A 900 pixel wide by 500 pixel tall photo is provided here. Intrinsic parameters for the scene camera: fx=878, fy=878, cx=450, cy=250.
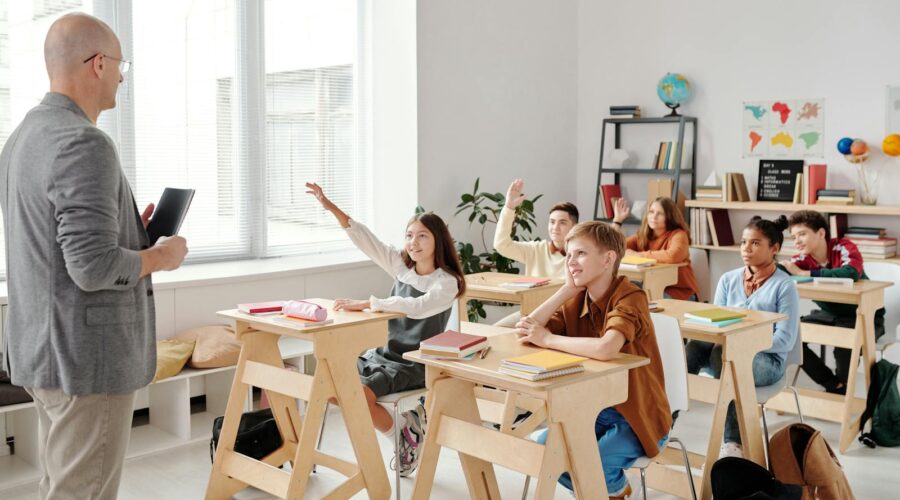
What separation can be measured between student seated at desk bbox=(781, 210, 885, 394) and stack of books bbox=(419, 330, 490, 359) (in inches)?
96.2

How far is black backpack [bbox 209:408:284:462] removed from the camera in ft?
11.6

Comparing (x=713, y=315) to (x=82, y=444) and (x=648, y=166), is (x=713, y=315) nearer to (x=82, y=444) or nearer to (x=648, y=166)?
(x=82, y=444)

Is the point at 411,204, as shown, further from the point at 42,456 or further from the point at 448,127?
the point at 42,456

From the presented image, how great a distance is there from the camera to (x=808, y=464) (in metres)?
3.01

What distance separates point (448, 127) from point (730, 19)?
2068 millimetres

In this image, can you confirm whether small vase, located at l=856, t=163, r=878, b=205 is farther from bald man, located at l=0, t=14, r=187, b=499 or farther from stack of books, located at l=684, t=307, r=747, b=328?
bald man, located at l=0, t=14, r=187, b=499

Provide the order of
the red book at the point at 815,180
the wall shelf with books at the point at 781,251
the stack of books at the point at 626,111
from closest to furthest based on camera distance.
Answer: the wall shelf with books at the point at 781,251, the red book at the point at 815,180, the stack of books at the point at 626,111

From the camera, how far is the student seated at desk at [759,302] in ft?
11.4

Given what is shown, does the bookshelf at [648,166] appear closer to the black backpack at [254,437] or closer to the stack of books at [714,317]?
the stack of books at [714,317]

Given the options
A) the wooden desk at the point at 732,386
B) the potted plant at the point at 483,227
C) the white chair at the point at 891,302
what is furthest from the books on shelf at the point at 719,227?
the wooden desk at the point at 732,386

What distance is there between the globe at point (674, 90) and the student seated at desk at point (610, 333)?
3546mm

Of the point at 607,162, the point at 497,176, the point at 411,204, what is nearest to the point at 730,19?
the point at 607,162

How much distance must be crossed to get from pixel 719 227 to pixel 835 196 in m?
0.79

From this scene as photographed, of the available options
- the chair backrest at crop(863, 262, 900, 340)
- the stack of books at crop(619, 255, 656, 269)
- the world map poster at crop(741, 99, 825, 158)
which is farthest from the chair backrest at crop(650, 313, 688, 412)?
the world map poster at crop(741, 99, 825, 158)
